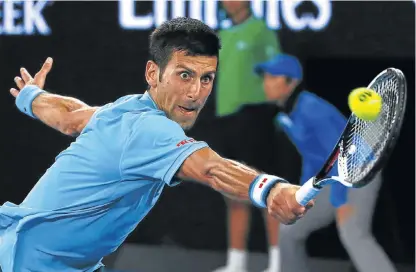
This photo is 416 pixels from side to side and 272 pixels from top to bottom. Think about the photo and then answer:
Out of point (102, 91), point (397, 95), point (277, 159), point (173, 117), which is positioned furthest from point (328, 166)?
point (102, 91)

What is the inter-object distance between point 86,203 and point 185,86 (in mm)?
421

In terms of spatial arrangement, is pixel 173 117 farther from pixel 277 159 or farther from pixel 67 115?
pixel 277 159

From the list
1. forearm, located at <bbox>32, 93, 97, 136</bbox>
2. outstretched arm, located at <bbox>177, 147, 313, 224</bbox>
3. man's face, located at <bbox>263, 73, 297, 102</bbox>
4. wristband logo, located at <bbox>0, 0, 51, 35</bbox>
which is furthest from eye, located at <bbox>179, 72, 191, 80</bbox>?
wristband logo, located at <bbox>0, 0, 51, 35</bbox>

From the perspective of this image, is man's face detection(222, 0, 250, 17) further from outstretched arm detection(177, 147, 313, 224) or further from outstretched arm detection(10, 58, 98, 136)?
outstretched arm detection(177, 147, 313, 224)

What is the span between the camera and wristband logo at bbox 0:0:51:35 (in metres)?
5.77

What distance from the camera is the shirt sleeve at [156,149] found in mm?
2646

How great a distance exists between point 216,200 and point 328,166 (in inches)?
114

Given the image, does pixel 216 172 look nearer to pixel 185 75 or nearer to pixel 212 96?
pixel 185 75

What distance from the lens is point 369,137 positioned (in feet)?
9.15

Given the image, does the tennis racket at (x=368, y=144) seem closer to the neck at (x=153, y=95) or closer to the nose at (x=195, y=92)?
→ the nose at (x=195, y=92)

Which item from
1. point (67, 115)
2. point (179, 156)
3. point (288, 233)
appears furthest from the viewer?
point (288, 233)

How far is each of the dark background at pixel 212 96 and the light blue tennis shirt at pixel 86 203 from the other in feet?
8.26

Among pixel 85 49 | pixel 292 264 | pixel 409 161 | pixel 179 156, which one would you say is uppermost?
pixel 179 156

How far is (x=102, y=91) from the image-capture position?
5680 mm
